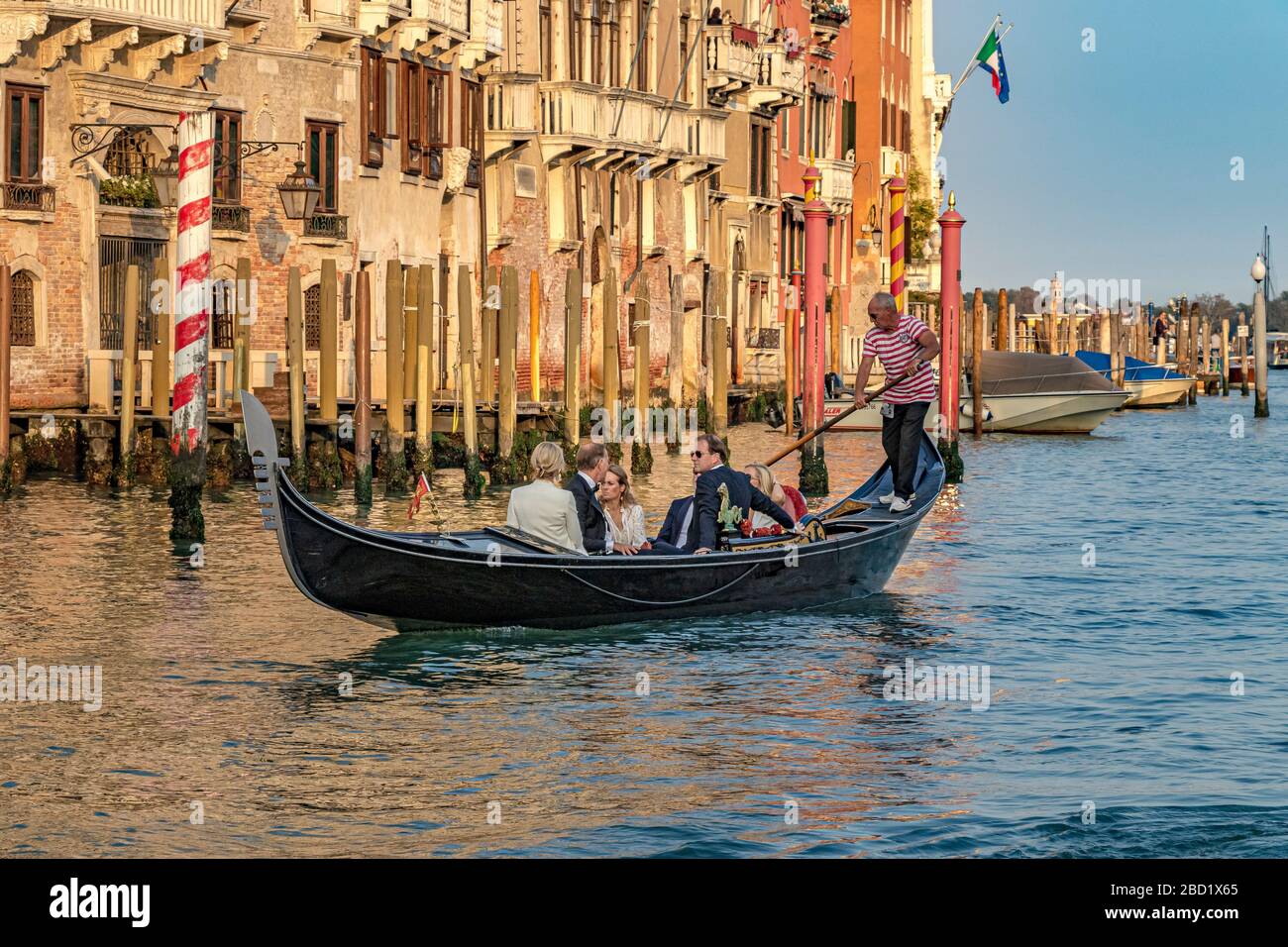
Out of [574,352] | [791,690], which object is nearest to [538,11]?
[574,352]

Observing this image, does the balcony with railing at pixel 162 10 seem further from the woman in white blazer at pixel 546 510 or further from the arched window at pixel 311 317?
the woman in white blazer at pixel 546 510

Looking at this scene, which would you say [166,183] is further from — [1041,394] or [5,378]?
[1041,394]

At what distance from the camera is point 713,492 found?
574 inches

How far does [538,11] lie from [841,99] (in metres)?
21.3

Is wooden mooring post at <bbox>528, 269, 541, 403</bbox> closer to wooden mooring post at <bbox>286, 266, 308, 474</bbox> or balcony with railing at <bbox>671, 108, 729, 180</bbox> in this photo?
balcony with railing at <bbox>671, 108, 729, 180</bbox>

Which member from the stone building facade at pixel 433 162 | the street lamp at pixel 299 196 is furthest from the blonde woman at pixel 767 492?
the street lamp at pixel 299 196

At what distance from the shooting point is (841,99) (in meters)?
56.3

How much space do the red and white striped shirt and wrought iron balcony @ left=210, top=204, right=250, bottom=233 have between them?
1317 centimetres

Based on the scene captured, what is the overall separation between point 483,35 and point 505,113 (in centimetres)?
202

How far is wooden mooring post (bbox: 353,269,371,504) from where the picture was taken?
74.3 feet

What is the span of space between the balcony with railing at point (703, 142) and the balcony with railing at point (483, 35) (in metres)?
8.26

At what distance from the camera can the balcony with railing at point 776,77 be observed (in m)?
47.5

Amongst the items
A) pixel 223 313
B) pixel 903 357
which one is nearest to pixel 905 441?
pixel 903 357
